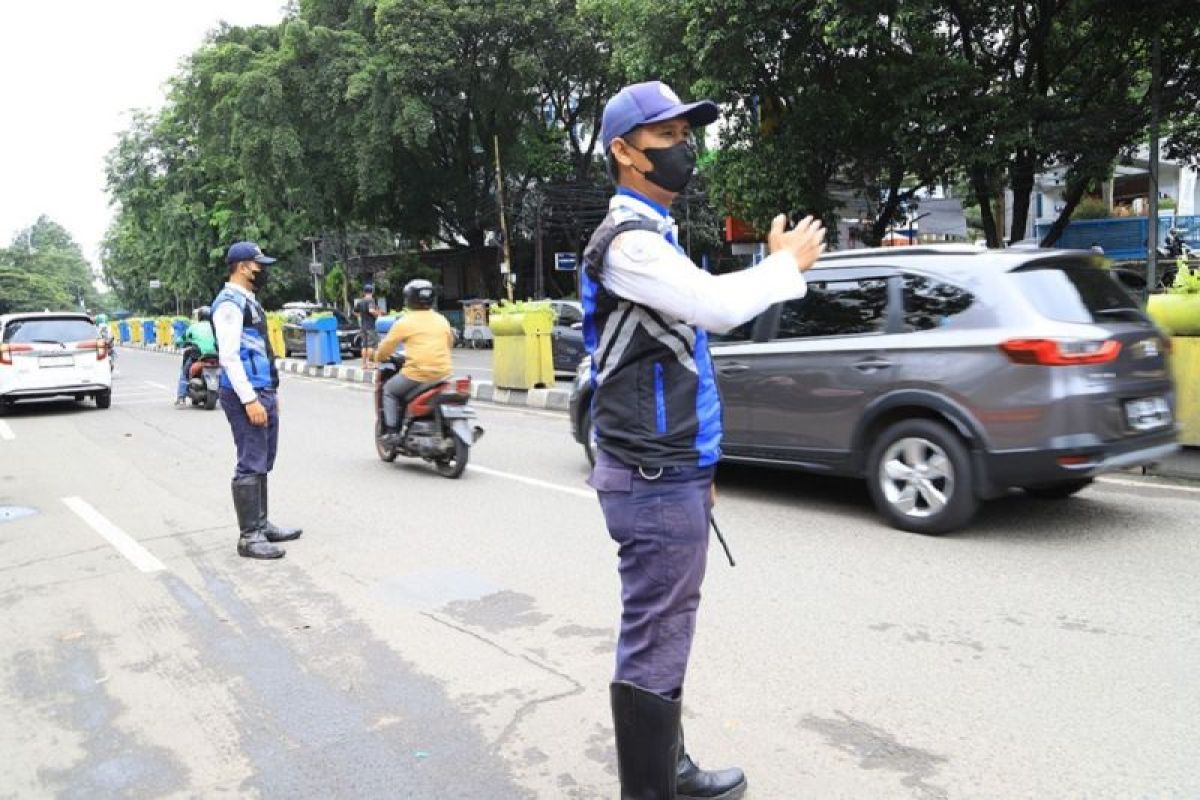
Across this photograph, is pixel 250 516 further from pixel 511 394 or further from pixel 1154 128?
pixel 1154 128

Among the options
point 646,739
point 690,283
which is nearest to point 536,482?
point 646,739

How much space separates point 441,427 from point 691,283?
245 inches

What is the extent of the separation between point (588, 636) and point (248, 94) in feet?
85.7

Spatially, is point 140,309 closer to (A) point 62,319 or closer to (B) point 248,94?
(B) point 248,94

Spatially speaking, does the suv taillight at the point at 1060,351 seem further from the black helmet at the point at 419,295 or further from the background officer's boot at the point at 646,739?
the black helmet at the point at 419,295

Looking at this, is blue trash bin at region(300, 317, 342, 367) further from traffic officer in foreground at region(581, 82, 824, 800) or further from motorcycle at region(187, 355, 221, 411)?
traffic officer in foreground at region(581, 82, 824, 800)

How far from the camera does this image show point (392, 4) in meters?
24.8

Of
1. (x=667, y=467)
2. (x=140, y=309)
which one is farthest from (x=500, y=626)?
(x=140, y=309)

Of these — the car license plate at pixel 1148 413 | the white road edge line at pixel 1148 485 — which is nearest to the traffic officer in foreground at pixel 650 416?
the car license plate at pixel 1148 413

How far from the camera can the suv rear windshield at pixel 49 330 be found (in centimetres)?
1375

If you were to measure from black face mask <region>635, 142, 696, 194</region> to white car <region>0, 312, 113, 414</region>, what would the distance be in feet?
46.7

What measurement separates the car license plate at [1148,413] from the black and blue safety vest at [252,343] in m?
5.05

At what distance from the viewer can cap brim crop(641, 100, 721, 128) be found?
223 cm

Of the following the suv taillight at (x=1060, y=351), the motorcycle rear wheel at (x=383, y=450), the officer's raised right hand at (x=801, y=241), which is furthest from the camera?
the motorcycle rear wheel at (x=383, y=450)
